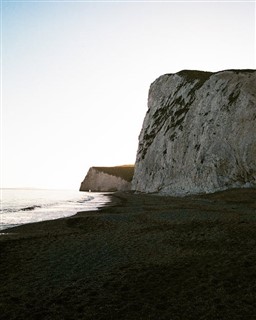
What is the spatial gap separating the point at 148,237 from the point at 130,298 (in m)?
7.83

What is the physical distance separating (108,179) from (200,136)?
308 ft

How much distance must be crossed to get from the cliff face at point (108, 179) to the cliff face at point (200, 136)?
190ft

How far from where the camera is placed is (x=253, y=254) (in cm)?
1163

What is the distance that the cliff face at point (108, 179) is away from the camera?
439 feet

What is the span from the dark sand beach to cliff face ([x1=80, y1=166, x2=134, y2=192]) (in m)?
110

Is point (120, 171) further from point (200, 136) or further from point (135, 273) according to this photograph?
point (135, 273)

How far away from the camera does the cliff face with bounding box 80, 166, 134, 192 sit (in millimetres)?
133887

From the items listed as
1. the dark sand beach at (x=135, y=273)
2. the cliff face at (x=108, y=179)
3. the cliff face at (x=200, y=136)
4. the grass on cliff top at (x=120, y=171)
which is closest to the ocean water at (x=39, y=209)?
the dark sand beach at (x=135, y=273)

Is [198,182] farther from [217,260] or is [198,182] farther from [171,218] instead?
[217,260]

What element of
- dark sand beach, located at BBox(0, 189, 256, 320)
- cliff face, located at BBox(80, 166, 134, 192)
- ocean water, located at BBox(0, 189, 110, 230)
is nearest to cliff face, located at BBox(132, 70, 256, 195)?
ocean water, located at BBox(0, 189, 110, 230)

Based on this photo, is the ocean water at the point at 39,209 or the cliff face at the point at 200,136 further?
the cliff face at the point at 200,136

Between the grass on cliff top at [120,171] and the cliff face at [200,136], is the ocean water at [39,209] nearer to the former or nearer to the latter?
the cliff face at [200,136]

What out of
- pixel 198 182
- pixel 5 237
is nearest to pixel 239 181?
Answer: pixel 198 182

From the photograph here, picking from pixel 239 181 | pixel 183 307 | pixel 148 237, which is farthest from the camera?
pixel 239 181
